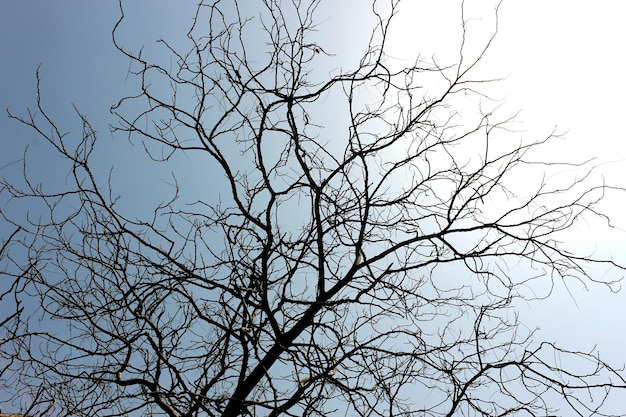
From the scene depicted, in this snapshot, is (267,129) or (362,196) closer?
(267,129)

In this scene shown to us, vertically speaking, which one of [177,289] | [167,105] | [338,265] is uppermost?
[167,105]

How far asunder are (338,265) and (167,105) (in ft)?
5.08

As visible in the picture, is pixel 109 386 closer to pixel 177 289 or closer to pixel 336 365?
pixel 177 289

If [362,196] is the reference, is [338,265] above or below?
below

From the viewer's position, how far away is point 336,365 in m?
3.02

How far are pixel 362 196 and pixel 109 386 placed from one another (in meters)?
2.07

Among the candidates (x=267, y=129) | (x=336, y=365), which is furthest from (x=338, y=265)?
(x=267, y=129)

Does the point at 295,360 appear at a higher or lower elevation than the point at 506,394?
higher

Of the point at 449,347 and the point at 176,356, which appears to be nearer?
the point at 449,347

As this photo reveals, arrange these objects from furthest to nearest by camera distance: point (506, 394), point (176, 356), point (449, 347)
A: point (176, 356) → point (449, 347) → point (506, 394)

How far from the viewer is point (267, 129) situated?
314 centimetres

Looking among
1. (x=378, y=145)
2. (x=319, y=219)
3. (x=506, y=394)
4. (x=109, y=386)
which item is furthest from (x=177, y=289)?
(x=506, y=394)

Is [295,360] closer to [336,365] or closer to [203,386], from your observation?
[336,365]

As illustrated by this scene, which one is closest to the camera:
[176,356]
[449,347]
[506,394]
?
[506,394]
